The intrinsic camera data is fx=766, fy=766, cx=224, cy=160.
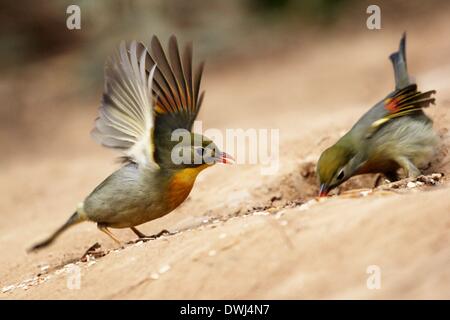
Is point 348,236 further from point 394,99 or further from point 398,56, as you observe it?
point 398,56

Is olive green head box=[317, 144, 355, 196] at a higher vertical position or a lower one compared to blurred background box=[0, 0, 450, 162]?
lower

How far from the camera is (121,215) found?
5078 mm

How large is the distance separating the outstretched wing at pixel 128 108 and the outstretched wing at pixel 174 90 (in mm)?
92

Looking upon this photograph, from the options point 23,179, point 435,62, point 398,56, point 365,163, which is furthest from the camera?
point 435,62

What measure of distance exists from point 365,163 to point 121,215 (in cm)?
178

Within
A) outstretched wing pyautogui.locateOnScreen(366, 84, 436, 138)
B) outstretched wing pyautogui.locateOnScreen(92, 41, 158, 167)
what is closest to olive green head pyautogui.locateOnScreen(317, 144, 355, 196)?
outstretched wing pyautogui.locateOnScreen(366, 84, 436, 138)

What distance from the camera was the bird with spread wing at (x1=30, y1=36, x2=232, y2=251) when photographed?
16.1ft

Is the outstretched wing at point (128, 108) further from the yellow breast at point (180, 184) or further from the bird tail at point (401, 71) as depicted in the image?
the bird tail at point (401, 71)

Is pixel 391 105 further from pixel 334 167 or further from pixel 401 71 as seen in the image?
pixel 334 167

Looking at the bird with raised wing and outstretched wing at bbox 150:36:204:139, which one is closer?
outstretched wing at bbox 150:36:204:139

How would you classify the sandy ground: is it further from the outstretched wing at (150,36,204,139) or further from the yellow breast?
the outstretched wing at (150,36,204,139)

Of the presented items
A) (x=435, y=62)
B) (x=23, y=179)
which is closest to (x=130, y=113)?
(x=23, y=179)

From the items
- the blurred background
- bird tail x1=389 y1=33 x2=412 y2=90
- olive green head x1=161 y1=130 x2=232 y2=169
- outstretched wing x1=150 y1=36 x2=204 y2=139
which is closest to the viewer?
olive green head x1=161 y1=130 x2=232 y2=169

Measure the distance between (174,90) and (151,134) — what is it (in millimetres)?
352
